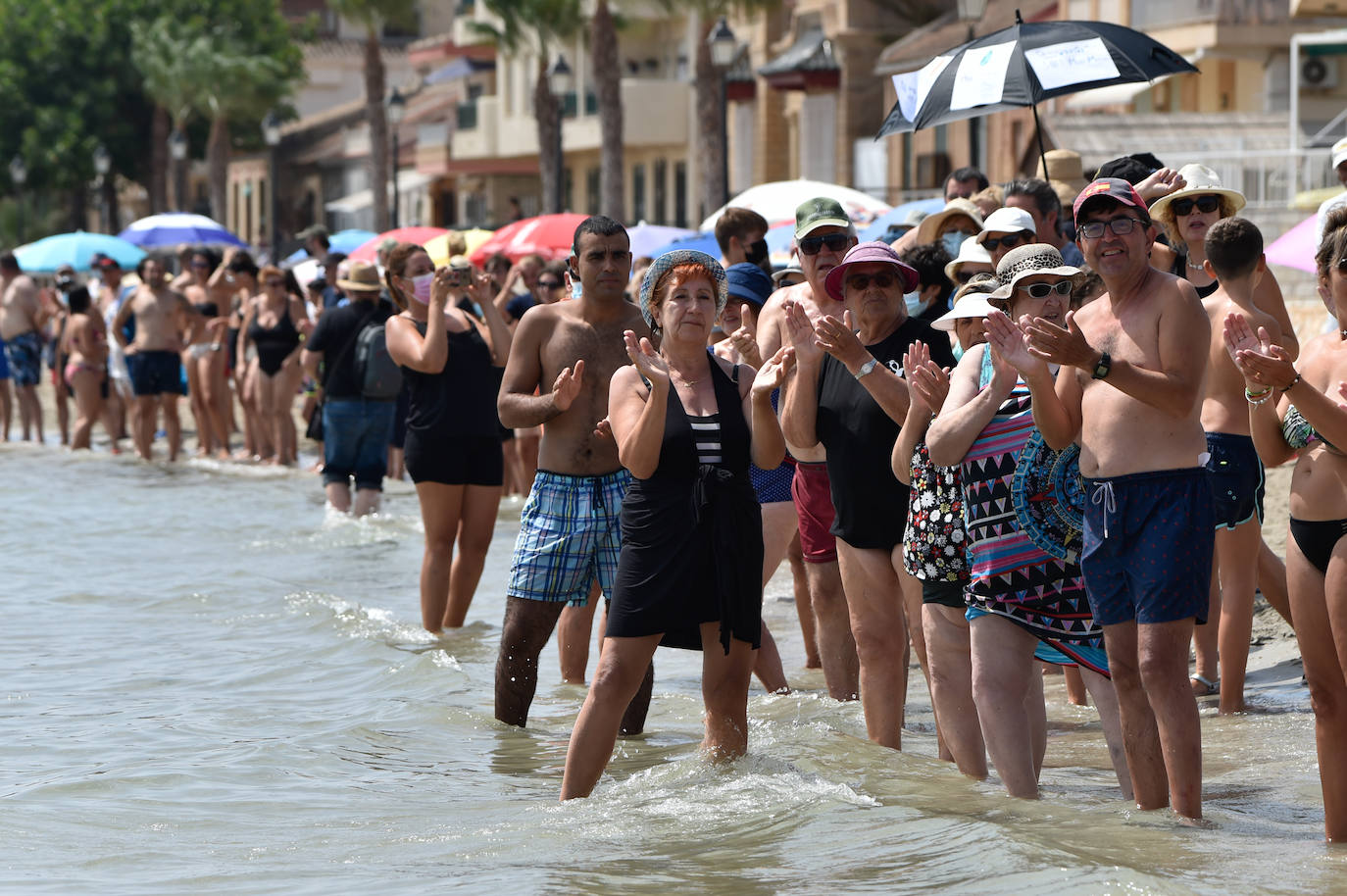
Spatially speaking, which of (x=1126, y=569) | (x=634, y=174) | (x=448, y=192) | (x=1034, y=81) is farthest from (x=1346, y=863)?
(x=448, y=192)

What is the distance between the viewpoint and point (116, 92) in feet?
204

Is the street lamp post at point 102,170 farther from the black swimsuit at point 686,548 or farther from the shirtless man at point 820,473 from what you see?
the black swimsuit at point 686,548

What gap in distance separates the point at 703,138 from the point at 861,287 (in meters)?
29.7

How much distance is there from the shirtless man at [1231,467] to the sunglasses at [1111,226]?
0.68m

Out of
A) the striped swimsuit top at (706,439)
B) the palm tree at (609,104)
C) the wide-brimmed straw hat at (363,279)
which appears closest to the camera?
the striped swimsuit top at (706,439)

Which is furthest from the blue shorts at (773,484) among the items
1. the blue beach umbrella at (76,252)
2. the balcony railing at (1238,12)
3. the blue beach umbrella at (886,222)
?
the balcony railing at (1238,12)

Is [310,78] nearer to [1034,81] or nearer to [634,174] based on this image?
[634,174]

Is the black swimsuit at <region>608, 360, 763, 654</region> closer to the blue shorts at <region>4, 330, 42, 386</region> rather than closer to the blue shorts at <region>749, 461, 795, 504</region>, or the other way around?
the blue shorts at <region>749, 461, 795, 504</region>

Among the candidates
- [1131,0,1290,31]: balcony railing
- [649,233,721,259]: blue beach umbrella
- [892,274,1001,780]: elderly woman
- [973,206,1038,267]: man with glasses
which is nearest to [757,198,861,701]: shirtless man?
[973,206,1038,267]: man with glasses

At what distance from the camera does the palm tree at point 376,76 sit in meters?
46.7

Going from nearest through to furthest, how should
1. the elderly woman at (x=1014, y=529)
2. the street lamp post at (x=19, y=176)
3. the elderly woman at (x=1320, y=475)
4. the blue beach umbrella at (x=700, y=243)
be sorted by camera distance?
the elderly woman at (x=1320, y=475), the elderly woman at (x=1014, y=529), the blue beach umbrella at (x=700, y=243), the street lamp post at (x=19, y=176)

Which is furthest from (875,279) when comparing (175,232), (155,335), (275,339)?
(175,232)

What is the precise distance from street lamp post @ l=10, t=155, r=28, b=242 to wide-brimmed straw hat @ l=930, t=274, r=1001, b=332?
55.1 m

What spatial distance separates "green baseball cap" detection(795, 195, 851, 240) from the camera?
715cm
